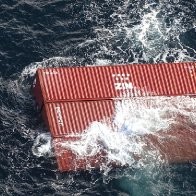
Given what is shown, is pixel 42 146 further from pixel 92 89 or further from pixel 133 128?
pixel 133 128

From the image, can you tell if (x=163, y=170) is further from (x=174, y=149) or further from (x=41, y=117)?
(x=41, y=117)

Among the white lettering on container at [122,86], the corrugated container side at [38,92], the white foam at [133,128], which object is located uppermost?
the corrugated container side at [38,92]

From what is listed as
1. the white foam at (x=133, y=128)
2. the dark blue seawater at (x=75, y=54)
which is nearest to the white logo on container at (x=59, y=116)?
the white foam at (x=133, y=128)

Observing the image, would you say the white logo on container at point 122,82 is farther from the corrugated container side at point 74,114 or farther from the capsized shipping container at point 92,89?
the corrugated container side at point 74,114

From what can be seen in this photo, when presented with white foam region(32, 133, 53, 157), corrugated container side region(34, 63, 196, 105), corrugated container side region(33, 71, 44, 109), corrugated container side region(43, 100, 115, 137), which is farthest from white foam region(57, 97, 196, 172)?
corrugated container side region(33, 71, 44, 109)

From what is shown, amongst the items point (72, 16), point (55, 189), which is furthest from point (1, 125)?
point (72, 16)

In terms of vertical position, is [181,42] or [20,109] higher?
[181,42]
